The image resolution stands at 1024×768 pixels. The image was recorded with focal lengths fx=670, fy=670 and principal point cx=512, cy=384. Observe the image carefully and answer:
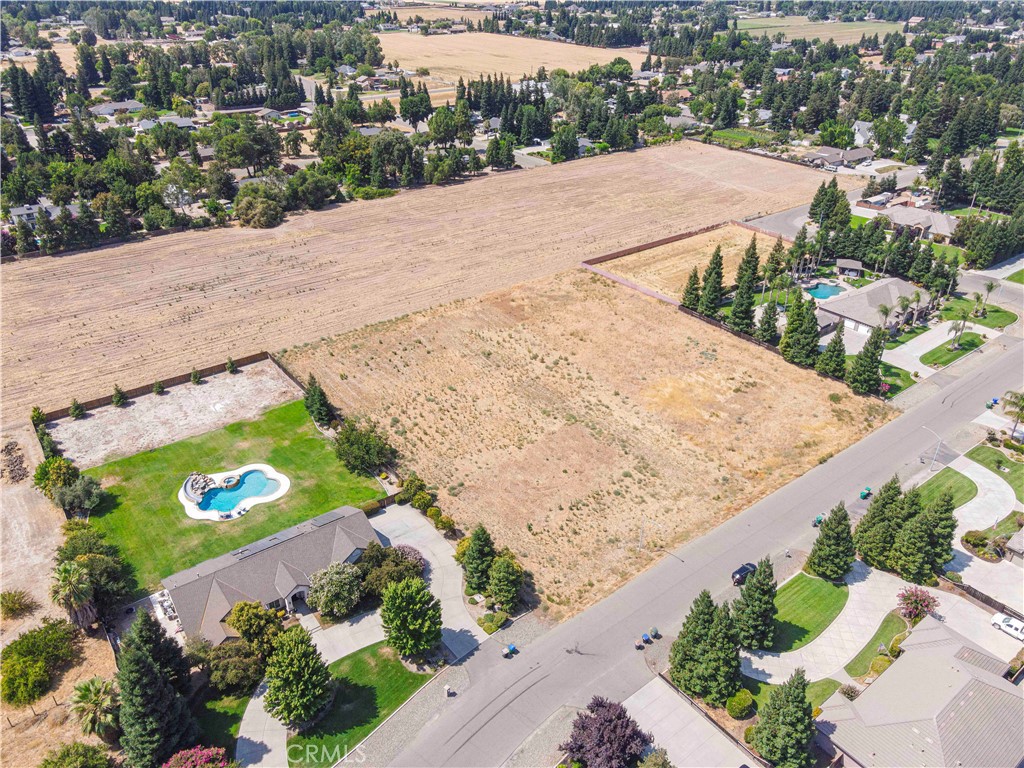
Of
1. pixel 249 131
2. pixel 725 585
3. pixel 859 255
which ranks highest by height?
pixel 249 131

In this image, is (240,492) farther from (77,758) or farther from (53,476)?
(77,758)

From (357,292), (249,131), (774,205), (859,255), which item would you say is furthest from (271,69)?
(859,255)

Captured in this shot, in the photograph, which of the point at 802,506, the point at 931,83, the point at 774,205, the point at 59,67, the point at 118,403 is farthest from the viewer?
the point at 59,67

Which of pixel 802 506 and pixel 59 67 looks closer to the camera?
pixel 802 506

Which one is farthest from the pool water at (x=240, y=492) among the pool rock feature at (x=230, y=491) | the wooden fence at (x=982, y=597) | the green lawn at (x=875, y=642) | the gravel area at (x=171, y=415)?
the wooden fence at (x=982, y=597)

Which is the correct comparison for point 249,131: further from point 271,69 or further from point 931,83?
point 931,83

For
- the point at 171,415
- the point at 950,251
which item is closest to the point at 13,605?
the point at 171,415
